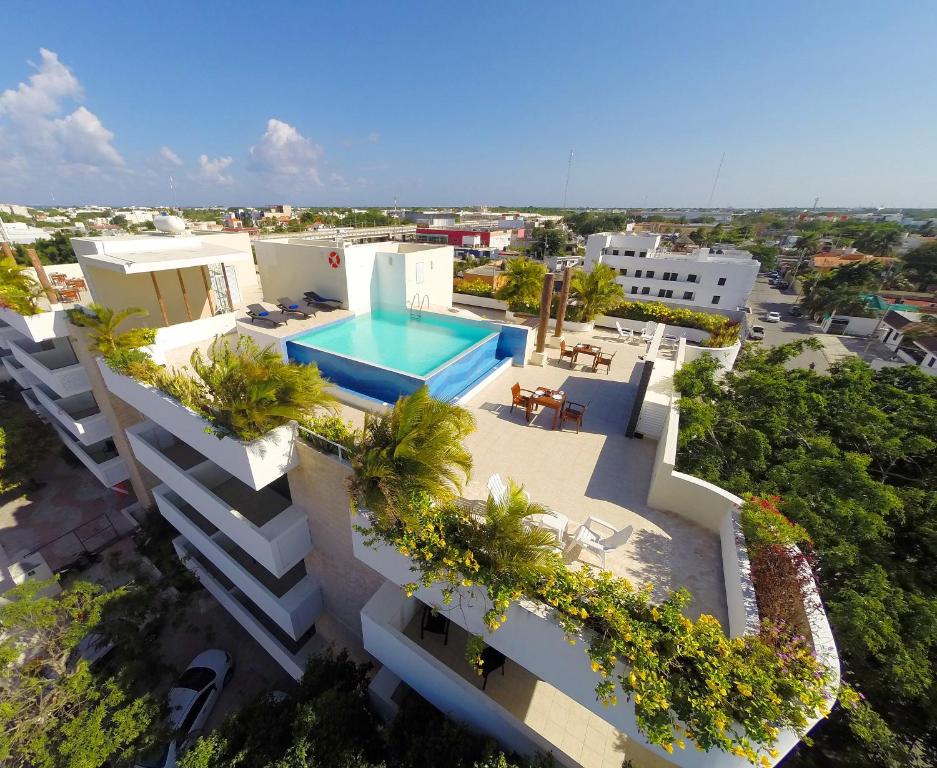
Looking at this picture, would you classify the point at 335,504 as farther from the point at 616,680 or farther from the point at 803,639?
the point at 803,639

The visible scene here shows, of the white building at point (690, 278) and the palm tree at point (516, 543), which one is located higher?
the palm tree at point (516, 543)

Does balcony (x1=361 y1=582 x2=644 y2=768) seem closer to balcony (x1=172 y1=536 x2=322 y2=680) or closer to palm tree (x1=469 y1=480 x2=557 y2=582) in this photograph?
palm tree (x1=469 y1=480 x2=557 y2=582)

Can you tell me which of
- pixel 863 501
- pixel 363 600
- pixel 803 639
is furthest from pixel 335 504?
pixel 863 501

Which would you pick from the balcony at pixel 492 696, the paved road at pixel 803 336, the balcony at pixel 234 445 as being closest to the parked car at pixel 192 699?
Result: the balcony at pixel 492 696

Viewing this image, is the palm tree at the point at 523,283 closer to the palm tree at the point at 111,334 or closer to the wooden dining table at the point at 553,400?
the wooden dining table at the point at 553,400

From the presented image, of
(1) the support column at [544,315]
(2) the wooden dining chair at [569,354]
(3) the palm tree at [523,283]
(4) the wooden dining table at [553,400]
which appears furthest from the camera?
(3) the palm tree at [523,283]

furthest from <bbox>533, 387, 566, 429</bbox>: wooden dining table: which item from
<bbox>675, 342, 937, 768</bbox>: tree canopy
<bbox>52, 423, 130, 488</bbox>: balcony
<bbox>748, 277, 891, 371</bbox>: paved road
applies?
<bbox>748, 277, 891, 371</bbox>: paved road

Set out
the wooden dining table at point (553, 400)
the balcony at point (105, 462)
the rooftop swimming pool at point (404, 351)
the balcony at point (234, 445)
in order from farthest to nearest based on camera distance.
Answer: the balcony at point (105, 462) < the rooftop swimming pool at point (404, 351) < the wooden dining table at point (553, 400) < the balcony at point (234, 445)
